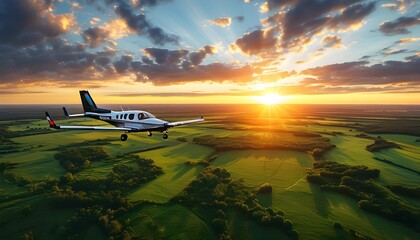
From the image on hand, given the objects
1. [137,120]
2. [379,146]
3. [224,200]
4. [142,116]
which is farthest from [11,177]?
[379,146]

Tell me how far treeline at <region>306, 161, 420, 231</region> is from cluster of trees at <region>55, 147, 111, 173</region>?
105364mm

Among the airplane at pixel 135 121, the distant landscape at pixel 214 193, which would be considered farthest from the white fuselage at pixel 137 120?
the distant landscape at pixel 214 193

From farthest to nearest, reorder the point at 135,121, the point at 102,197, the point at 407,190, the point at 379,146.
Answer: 1. the point at 379,146
2. the point at 102,197
3. the point at 407,190
4. the point at 135,121

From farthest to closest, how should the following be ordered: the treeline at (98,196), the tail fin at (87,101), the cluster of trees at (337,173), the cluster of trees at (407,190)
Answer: the cluster of trees at (337,173), the cluster of trees at (407,190), the treeline at (98,196), the tail fin at (87,101)

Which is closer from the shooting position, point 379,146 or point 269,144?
point 379,146

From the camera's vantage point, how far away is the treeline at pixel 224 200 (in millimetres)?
71438

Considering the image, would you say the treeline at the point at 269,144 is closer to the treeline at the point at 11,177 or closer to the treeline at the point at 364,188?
the treeline at the point at 364,188

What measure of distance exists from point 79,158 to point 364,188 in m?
132

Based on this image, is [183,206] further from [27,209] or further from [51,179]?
[51,179]

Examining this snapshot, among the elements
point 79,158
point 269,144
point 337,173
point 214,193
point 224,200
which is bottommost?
point 224,200

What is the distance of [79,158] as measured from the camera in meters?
132

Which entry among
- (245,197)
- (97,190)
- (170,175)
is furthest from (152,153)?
(245,197)

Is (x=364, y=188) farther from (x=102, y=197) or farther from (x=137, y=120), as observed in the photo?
(x=102, y=197)

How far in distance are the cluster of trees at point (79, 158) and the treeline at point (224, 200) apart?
61.5 metres
